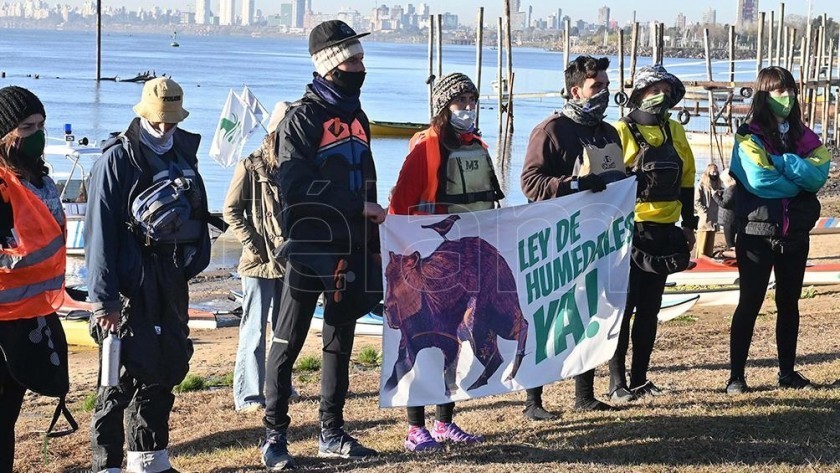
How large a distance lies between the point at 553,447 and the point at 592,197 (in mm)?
1581

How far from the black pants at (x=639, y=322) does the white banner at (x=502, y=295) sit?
0.38 metres

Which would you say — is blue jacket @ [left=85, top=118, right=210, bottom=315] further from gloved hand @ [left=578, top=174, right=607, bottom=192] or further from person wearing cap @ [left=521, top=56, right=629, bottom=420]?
gloved hand @ [left=578, top=174, right=607, bottom=192]

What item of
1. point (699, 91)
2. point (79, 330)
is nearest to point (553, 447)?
point (79, 330)

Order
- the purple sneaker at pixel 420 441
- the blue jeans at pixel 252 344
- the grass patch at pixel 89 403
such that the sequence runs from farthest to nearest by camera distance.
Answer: the grass patch at pixel 89 403 → the blue jeans at pixel 252 344 → the purple sneaker at pixel 420 441

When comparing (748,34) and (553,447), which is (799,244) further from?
(748,34)

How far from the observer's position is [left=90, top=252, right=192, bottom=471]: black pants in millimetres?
6160

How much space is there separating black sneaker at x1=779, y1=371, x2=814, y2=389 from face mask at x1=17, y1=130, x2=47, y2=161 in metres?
4.83

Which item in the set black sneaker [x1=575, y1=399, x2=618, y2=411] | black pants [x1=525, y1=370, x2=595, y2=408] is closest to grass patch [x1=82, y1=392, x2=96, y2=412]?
black pants [x1=525, y1=370, x2=595, y2=408]

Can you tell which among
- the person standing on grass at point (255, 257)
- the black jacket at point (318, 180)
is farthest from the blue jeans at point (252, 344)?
the black jacket at point (318, 180)

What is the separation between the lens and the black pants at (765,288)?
791 centimetres

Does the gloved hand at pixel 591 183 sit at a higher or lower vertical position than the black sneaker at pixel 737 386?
higher

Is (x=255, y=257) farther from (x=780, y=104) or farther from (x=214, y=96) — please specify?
(x=214, y=96)

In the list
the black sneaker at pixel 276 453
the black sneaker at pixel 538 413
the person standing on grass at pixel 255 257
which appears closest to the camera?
the black sneaker at pixel 276 453

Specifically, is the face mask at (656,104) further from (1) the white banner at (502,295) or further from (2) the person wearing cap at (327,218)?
(2) the person wearing cap at (327,218)
